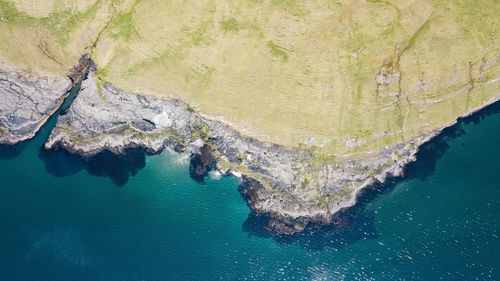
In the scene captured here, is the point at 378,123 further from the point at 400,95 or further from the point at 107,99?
the point at 107,99

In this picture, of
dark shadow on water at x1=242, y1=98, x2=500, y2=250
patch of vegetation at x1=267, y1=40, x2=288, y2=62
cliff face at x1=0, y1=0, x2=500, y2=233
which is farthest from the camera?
dark shadow on water at x1=242, y1=98, x2=500, y2=250

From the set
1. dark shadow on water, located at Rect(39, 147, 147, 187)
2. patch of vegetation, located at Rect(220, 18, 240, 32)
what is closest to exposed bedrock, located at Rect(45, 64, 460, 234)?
dark shadow on water, located at Rect(39, 147, 147, 187)

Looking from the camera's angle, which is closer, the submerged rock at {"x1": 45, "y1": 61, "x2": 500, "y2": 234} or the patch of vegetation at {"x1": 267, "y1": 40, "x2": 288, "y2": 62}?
the patch of vegetation at {"x1": 267, "y1": 40, "x2": 288, "y2": 62}

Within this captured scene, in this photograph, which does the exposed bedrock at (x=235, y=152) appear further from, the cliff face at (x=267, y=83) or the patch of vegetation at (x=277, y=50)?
the patch of vegetation at (x=277, y=50)

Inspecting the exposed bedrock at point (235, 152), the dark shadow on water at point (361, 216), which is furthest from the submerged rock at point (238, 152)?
the dark shadow on water at point (361, 216)

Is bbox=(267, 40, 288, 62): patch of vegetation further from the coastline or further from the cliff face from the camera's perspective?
the coastline

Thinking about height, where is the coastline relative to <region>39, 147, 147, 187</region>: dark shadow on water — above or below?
above

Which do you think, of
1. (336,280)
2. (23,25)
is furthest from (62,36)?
(336,280)
